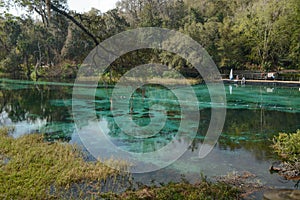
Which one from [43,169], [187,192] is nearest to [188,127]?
[187,192]

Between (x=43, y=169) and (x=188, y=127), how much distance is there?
8261 mm

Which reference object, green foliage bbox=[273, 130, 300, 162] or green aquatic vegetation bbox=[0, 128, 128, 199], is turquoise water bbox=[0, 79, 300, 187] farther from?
green aquatic vegetation bbox=[0, 128, 128, 199]

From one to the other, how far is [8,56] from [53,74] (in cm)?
761

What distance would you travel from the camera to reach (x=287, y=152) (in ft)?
30.5

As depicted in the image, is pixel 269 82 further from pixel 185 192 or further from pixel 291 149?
pixel 185 192

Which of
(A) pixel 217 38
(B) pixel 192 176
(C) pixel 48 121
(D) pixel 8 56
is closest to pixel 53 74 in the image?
(D) pixel 8 56

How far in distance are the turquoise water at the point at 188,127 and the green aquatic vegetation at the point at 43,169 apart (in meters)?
1.19

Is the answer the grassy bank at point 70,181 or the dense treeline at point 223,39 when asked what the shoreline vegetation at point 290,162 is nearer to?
the grassy bank at point 70,181

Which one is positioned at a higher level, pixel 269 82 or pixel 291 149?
pixel 269 82

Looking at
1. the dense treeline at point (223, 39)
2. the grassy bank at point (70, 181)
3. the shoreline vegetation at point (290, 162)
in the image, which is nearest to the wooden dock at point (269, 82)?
the dense treeline at point (223, 39)

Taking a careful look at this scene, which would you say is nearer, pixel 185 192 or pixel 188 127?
pixel 185 192

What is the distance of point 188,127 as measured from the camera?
14.9 metres

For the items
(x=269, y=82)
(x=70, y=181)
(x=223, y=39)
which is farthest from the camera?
(x=223, y=39)

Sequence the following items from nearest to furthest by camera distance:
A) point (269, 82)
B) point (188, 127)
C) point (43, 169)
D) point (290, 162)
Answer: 1. point (43, 169)
2. point (290, 162)
3. point (188, 127)
4. point (269, 82)
